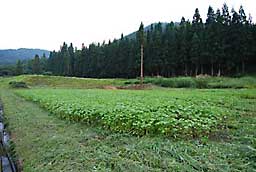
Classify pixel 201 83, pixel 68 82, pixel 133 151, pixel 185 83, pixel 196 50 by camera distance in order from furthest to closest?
1. pixel 68 82
2. pixel 196 50
3. pixel 185 83
4. pixel 201 83
5. pixel 133 151

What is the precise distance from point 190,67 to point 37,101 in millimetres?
31135

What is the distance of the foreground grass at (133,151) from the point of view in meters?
4.91

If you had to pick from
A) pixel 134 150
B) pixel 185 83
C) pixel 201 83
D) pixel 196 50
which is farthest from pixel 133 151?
pixel 196 50

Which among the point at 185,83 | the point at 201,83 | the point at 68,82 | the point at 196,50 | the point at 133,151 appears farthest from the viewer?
the point at 68,82

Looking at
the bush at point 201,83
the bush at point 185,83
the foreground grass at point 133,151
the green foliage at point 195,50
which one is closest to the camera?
the foreground grass at point 133,151

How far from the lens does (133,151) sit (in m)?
5.70

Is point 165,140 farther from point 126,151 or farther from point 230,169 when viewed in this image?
point 230,169

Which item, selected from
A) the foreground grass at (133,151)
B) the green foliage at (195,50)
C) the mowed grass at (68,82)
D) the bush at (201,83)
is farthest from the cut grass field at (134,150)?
the mowed grass at (68,82)

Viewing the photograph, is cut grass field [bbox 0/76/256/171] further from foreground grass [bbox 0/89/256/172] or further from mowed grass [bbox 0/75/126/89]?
mowed grass [bbox 0/75/126/89]

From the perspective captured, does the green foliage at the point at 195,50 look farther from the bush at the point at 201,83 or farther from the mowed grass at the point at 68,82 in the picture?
the mowed grass at the point at 68,82

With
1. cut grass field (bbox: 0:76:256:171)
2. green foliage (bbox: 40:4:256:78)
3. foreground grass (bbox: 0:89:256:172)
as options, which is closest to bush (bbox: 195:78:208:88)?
green foliage (bbox: 40:4:256:78)

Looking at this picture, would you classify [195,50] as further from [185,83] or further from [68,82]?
[68,82]

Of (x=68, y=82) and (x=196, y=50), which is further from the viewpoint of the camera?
(x=68, y=82)

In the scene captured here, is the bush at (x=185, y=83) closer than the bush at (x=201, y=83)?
No
